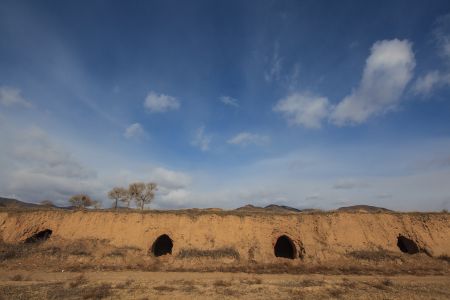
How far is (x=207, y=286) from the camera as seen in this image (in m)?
16.8

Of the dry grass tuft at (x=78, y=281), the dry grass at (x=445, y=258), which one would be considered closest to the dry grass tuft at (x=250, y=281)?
the dry grass tuft at (x=78, y=281)

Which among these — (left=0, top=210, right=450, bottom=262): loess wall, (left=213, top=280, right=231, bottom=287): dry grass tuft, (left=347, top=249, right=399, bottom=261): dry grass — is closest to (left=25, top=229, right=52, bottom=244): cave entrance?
(left=0, top=210, right=450, bottom=262): loess wall

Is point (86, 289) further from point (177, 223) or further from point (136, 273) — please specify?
point (177, 223)

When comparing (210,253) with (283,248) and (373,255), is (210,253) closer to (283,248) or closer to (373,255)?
(283,248)

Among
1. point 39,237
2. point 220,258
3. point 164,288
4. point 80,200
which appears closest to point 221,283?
A: point 164,288

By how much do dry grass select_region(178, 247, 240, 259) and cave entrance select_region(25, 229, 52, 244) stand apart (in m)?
11.4

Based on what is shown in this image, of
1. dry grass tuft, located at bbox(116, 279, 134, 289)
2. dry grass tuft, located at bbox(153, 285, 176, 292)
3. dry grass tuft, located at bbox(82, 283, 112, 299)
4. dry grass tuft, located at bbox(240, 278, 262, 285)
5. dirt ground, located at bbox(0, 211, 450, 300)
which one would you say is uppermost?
dirt ground, located at bbox(0, 211, 450, 300)

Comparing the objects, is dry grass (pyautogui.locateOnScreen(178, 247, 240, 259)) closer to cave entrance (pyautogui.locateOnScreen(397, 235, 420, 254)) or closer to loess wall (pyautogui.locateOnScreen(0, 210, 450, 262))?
loess wall (pyautogui.locateOnScreen(0, 210, 450, 262))

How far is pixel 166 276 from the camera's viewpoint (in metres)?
20.2

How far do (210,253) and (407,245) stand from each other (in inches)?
655

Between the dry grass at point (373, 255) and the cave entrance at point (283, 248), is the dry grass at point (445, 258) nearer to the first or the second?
Answer: the dry grass at point (373, 255)

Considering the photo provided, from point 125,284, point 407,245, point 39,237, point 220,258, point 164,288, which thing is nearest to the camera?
point 164,288

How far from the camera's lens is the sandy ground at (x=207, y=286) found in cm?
1418

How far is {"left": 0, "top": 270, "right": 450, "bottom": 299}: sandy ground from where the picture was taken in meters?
14.2
